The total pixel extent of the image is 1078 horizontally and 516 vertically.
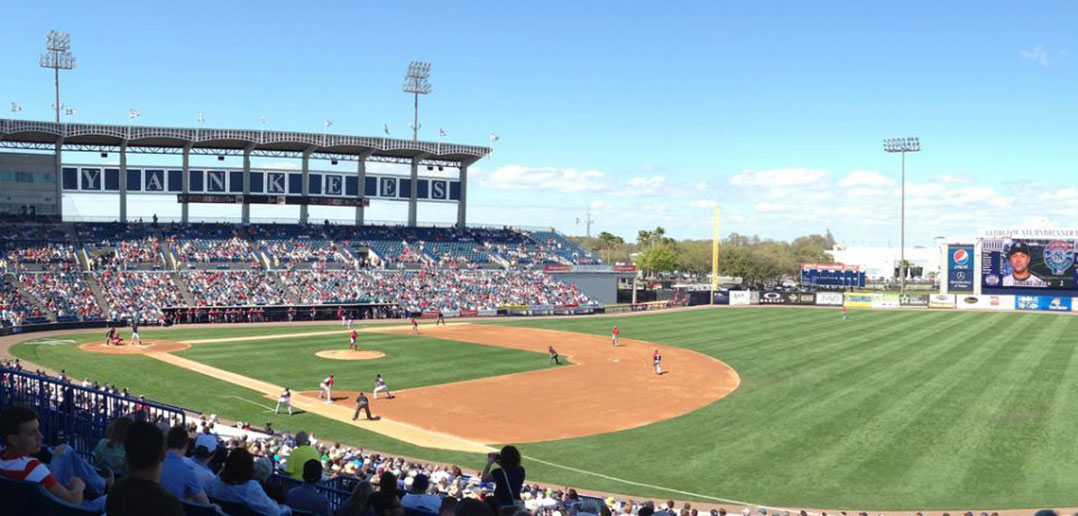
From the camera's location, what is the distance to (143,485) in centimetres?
409

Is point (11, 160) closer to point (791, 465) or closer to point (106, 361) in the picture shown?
point (106, 361)

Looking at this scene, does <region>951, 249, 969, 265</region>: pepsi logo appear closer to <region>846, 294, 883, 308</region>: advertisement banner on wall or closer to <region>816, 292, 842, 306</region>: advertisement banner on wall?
<region>846, 294, 883, 308</region>: advertisement banner on wall

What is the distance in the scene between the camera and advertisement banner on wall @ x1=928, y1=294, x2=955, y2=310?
2972 inches

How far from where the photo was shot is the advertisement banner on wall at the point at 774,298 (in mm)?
80062

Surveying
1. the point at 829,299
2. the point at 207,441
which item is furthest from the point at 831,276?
the point at 207,441

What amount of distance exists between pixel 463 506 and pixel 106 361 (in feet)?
118

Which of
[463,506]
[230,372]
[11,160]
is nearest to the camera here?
[463,506]

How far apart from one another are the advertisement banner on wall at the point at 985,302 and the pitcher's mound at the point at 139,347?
222 ft

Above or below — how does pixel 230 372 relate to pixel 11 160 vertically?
below

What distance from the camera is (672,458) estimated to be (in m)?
22.1

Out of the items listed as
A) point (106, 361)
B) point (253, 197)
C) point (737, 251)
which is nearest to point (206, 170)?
point (253, 197)

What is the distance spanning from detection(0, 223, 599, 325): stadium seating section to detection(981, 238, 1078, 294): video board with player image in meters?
38.0

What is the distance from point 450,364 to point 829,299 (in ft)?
177

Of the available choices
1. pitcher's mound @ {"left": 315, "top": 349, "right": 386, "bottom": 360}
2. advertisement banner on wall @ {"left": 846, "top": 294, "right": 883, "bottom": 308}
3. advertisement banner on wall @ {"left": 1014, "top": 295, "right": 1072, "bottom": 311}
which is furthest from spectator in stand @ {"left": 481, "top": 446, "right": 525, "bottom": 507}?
advertisement banner on wall @ {"left": 1014, "top": 295, "right": 1072, "bottom": 311}
